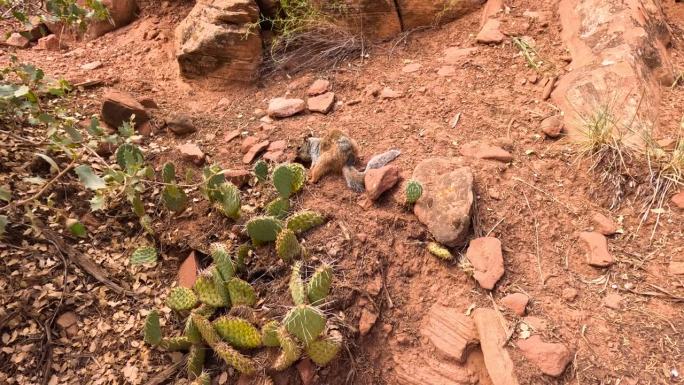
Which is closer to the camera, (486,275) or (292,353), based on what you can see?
(292,353)

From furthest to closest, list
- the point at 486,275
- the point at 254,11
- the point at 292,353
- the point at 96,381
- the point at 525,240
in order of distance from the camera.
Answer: the point at 254,11, the point at 525,240, the point at 486,275, the point at 96,381, the point at 292,353

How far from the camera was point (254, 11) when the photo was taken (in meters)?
3.52

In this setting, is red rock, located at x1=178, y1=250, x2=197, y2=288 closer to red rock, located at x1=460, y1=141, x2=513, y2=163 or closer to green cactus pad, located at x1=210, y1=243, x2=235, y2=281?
green cactus pad, located at x1=210, y1=243, x2=235, y2=281

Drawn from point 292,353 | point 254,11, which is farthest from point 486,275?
point 254,11

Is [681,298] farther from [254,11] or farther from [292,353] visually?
[254,11]

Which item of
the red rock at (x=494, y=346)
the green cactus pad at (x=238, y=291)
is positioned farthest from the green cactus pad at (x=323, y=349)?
the red rock at (x=494, y=346)

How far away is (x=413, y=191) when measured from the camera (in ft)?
7.98

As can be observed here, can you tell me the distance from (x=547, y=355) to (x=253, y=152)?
69.9 inches

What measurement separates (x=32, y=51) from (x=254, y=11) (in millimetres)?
1690

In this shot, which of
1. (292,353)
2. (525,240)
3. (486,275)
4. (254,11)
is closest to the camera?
(292,353)

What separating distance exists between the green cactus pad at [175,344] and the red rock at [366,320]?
69 centimetres

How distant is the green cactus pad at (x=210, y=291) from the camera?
2.20 m

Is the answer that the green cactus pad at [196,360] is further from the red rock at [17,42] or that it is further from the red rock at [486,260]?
the red rock at [17,42]

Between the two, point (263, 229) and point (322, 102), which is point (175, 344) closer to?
point (263, 229)
